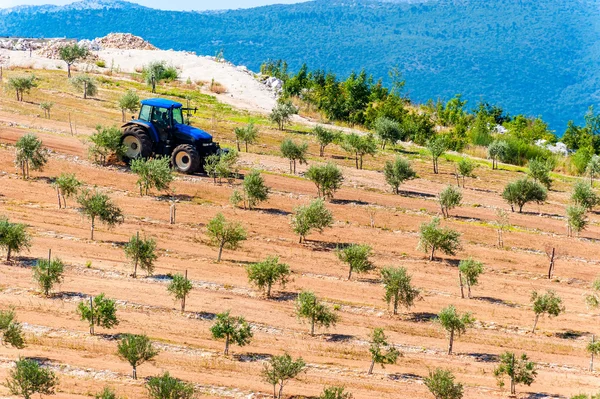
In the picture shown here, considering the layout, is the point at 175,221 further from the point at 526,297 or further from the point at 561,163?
the point at 561,163

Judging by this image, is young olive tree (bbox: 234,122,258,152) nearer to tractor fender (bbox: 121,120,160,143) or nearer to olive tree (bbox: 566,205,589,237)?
tractor fender (bbox: 121,120,160,143)

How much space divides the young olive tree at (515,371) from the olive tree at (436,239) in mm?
12587

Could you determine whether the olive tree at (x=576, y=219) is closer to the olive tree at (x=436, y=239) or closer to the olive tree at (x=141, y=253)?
the olive tree at (x=436, y=239)

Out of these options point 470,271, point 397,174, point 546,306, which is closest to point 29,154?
point 397,174

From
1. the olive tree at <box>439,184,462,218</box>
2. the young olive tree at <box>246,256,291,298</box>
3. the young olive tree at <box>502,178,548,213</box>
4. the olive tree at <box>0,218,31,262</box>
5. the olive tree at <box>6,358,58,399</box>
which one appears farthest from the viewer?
the young olive tree at <box>502,178,548,213</box>

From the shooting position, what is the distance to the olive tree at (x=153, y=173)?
42344 mm

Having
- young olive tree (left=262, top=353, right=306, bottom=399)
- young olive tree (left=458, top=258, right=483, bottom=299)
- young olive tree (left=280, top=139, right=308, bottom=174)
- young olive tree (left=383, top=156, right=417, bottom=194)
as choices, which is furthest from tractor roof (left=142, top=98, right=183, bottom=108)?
young olive tree (left=262, top=353, right=306, bottom=399)

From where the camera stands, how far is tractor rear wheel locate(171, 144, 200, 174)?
1766 inches

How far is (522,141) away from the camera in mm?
77812

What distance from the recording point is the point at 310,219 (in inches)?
1543

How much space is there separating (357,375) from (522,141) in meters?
56.6

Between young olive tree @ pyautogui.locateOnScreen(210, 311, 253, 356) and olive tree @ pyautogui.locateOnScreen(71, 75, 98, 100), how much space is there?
4872 cm

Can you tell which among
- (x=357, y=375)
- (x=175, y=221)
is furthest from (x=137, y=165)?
→ (x=357, y=375)

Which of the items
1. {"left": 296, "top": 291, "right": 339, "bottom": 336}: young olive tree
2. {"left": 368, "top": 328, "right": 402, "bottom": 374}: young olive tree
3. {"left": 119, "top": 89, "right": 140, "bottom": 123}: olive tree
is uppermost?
{"left": 119, "top": 89, "right": 140, "bottom": 123}: olive tree
